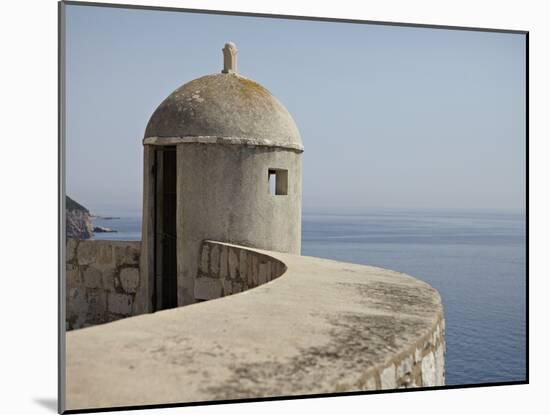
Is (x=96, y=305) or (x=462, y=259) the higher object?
(x=462, y=259)

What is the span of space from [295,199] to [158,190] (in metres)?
1.50

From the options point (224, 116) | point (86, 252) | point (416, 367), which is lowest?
point (416, 367)

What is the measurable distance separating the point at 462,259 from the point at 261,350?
6233 millimetres

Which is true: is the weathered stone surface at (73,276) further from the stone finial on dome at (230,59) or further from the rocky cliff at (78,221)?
the stone finial on dome at (230,59)

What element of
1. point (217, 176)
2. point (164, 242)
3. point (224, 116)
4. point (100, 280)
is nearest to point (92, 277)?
point (100, 280)

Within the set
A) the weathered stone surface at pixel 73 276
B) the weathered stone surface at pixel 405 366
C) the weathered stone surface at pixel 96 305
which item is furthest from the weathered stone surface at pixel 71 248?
the weathered stone surface at pixel 405 366

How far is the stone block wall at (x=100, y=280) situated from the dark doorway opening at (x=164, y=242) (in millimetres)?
292

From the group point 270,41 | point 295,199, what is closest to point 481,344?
point 295,199

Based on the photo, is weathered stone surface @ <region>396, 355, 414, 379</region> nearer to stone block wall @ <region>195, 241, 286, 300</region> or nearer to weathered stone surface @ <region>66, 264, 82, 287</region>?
stone block wall @ <region>195, 241, 286, 300</region>

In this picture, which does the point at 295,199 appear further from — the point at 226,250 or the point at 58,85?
the point at 58,85

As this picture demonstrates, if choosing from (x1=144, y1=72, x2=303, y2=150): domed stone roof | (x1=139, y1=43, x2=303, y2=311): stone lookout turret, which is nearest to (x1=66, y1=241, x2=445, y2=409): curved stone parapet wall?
(x1=139, y1=43, x2=303, y2=311): stone lookout turret

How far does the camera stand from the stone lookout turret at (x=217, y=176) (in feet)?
22.4

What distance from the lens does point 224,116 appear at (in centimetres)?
697

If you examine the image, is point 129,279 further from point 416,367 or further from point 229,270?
point 416,367
